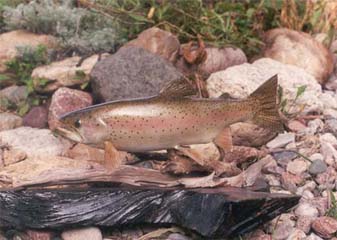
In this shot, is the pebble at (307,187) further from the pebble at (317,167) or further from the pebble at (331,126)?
the pebble at (331,126)

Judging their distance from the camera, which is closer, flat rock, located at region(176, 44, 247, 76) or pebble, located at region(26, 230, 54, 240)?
pebble, located at region(26, 230, 54, 240)

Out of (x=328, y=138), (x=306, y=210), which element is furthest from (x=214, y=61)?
(x=306, y=210)

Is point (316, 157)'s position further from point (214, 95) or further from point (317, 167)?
point (214, 95)

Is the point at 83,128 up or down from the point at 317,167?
up

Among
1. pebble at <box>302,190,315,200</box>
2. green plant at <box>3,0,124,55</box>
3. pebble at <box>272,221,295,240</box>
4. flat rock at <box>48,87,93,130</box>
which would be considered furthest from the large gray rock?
pebble at <box>272,221,295,240</box>

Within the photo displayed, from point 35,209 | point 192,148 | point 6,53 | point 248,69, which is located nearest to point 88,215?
point 35,209

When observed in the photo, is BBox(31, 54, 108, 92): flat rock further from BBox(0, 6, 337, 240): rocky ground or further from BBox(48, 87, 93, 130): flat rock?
BBox(48, 87, 93, 130): flat rock

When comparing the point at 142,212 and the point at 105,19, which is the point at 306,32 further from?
the point at 142,212

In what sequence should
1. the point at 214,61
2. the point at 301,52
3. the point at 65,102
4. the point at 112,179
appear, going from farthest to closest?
the point at 301,52
the point at 214,61
the point at 65,102
the point at 112,179
